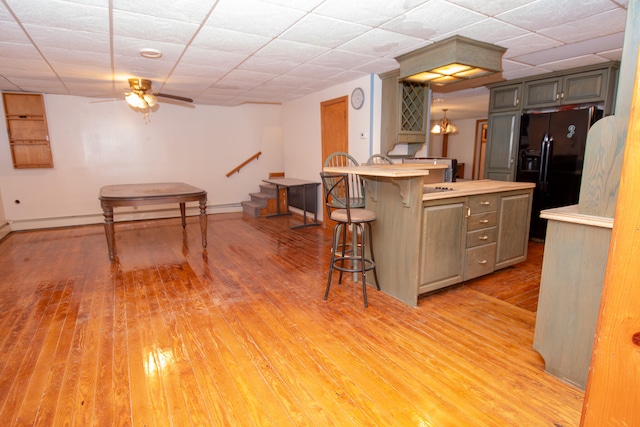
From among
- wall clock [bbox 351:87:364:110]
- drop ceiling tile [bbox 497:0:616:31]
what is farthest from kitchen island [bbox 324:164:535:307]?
wall clock [bbox 351:87:364:110]

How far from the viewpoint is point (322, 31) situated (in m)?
2.82

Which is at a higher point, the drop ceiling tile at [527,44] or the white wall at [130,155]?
the drop ceiling tile at [527,44]

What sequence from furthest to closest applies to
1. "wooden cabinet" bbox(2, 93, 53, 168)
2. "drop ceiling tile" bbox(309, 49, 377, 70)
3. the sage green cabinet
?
"wooden cabinet" bbox(2, 93, 53, 168)
the sage green cabinet
"drop ceiling tile" bbox(309, 49, 377, 70)

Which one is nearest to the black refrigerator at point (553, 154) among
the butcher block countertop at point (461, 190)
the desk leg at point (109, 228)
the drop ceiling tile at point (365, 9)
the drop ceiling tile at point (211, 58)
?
the butcher block countertop at point (461, 190)

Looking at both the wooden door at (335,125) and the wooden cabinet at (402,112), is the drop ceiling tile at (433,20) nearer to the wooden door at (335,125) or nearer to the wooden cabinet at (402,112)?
the wooden cabinet at (402,112)

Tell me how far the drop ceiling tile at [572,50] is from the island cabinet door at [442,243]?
200cm

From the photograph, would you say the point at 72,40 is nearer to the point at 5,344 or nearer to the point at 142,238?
the point at 5,344

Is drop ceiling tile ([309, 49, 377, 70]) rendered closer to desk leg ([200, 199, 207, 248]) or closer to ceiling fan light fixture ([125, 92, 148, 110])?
desk leg ([200, 199, 207, 248])

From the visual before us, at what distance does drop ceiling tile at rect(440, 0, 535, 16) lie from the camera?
2305mm

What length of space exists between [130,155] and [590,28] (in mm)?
6646

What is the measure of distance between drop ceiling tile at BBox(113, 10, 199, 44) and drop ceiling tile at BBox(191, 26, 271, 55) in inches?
3.8

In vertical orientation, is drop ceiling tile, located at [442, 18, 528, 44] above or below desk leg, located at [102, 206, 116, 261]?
above

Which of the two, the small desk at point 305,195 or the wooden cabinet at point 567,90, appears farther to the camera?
the small desk at point 305,195

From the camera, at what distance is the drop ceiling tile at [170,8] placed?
2.25 meters
